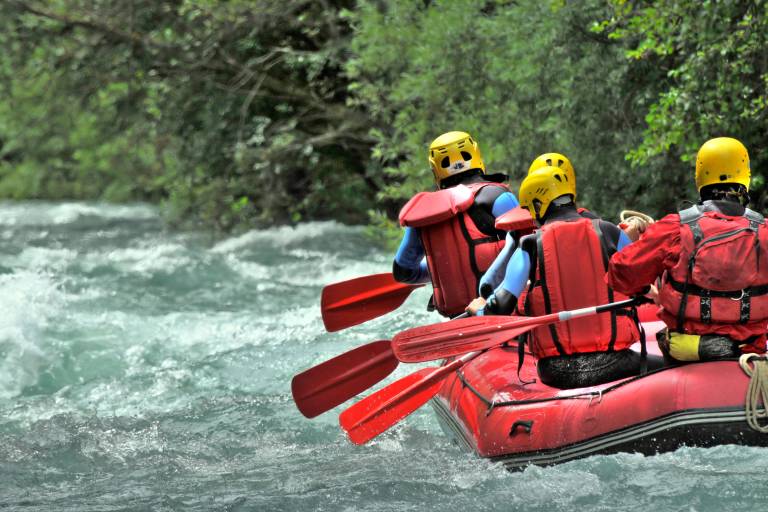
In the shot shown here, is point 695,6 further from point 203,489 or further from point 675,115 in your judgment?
point 203,489

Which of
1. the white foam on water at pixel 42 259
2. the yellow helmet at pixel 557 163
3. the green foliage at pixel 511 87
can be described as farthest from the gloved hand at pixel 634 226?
the white foam on water at pixel 42 259

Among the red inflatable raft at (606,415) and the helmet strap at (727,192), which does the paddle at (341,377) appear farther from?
the helmet strap at (727,192)

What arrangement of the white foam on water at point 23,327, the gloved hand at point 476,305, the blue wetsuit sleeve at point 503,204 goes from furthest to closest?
the white foam on water at point 23,327
the blue wetsuit sleeve at point 503,204
the gloved hand at point 476,305

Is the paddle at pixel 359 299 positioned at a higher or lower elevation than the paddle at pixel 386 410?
higher

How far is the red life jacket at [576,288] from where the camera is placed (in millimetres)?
4289

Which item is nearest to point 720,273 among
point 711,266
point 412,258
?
point 711,266

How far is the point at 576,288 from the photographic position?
14.2 ft

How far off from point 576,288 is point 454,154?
1.23 meters

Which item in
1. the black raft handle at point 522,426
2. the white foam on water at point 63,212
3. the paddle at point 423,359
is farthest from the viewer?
the white foam on water at point 63,212

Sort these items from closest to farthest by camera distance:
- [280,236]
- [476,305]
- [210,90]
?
[476,305] < [210,90] < [280,236]

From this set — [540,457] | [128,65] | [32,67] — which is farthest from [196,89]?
[540,457]

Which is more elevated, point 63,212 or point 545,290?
point 545,290

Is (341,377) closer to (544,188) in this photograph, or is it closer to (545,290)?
(545,290)

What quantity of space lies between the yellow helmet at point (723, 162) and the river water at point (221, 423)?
99 centimetres
